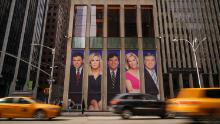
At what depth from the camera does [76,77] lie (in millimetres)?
32562

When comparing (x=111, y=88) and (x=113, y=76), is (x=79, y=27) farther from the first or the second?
(x=111, y=88)

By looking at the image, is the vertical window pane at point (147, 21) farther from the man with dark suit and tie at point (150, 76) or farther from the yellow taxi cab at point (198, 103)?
the yellow taxi cab at point (198, 103)

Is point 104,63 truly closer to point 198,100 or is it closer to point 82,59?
point 82,59

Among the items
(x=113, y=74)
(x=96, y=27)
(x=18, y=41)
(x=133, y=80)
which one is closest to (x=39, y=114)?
(x=113, y=74)

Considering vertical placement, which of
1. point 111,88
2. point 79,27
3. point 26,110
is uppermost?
point 79,27

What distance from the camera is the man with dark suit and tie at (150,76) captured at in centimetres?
3284

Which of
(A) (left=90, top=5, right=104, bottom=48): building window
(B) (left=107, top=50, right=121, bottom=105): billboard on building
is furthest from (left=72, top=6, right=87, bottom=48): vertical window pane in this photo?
(B) (left=107, top=50, right=121, bottom=105): billboard on building

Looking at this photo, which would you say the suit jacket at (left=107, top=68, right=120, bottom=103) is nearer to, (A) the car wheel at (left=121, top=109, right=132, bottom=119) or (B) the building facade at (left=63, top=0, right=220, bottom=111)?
(B) the building facade at (left=63, top=0, right=220, bottom=111)

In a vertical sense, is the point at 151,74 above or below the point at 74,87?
above

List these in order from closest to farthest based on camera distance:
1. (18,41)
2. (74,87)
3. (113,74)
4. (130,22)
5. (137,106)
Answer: (137,106) < (74,87) < (113,74) < (130,22) < (18,41)

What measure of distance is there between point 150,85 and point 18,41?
43660 millimetres

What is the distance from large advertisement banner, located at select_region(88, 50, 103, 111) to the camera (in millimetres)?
31734

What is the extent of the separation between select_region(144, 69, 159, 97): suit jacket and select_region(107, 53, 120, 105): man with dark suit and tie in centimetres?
427

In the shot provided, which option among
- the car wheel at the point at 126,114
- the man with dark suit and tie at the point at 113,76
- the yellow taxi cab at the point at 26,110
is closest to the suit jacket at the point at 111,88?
the man with dark suit and tie at the point at 113,76
